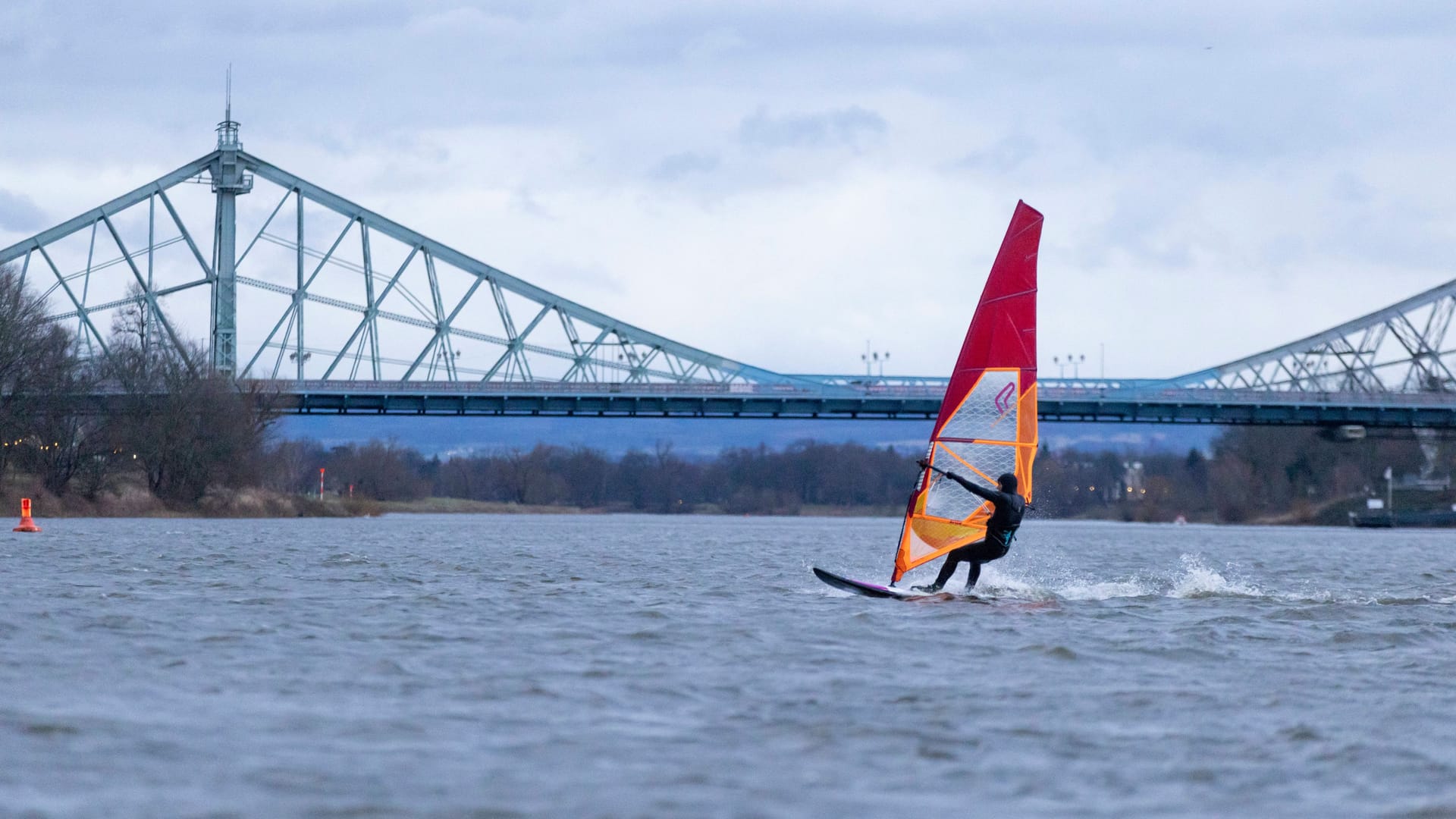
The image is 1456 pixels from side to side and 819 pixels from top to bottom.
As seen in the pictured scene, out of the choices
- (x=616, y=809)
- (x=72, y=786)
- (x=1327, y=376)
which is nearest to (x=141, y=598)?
(x=72, y=786)

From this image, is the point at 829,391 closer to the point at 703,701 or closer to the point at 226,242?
the point at 226,242

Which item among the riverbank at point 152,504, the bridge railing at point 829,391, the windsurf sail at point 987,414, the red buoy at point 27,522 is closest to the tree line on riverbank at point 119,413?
the riverbank at point 152,504

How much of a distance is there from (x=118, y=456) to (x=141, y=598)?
44634 millimetres

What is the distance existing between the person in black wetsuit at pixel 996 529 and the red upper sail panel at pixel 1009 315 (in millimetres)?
1287

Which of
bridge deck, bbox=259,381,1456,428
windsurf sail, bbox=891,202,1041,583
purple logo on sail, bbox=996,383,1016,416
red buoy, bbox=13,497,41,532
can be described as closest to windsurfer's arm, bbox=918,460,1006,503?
windsurf sail, bbox=891,202,1041,583

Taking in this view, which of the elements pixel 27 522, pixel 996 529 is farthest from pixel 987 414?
pixel 27 522

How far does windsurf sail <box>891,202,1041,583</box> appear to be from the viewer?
17812 mm

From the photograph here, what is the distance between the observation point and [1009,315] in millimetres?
18219

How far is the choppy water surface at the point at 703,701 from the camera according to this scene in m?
6.95

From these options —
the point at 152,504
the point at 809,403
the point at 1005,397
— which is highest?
the point at 809,403

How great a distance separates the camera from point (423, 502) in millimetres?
111375

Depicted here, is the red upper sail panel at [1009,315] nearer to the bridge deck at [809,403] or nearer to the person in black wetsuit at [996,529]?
the person in black wetsuit at [996,529]

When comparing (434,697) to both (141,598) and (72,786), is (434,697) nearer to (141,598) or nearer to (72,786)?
(72,786)

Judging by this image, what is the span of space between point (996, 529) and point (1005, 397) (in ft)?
5.73
